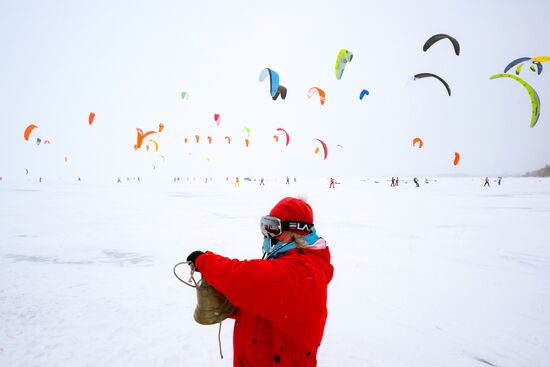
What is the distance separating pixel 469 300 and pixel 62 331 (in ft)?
17.2

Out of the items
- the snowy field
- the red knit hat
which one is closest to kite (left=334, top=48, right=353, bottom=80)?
the snowy field

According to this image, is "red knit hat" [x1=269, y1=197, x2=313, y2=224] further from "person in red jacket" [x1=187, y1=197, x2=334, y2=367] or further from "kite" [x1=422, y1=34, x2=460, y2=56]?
"kite" [x1=422, y1=34, x2=460, y2=56]

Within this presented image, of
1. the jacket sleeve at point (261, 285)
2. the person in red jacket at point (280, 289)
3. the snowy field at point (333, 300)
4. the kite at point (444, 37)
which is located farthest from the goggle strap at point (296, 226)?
the kite at point (444, 37)

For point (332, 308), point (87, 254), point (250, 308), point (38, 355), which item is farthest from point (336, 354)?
point (87, 254)

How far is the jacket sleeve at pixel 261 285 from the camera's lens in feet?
4.10

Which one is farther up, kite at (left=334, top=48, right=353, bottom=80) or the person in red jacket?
kite at (left=334, top=48, right=353, bottom=80)

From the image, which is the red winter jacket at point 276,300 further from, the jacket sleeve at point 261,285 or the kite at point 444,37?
the kite at point 444,37

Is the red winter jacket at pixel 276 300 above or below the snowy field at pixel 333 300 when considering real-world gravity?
above

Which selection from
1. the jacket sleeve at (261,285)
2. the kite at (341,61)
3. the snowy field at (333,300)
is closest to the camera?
the jacket sleeve at (261,285)

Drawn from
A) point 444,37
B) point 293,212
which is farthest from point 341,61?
point 293,212

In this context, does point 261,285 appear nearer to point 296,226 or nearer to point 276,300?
point 276,300

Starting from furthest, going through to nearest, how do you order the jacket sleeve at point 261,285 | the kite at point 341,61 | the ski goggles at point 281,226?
the kite at point 341,61 → the ski goggles at point 281,226 → the jacket sleeve at point 261,285

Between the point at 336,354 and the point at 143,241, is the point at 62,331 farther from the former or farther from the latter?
the point at 143,241

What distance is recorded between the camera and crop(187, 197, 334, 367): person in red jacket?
1.26 meters
